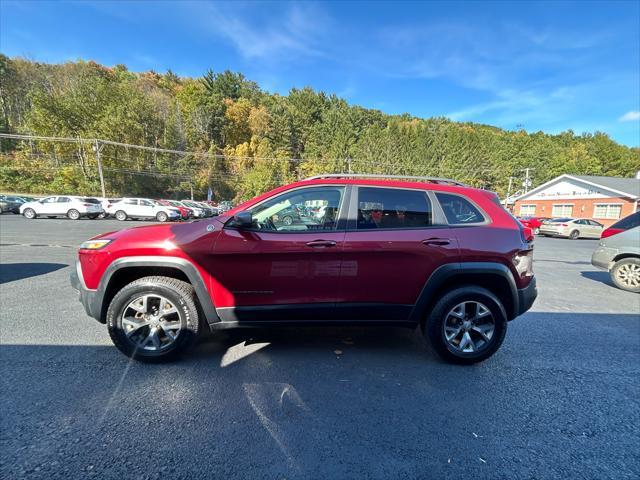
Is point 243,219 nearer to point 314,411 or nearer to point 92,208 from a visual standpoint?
point 314,411

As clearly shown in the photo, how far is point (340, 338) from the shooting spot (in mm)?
3615

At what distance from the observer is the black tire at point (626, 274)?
624 cm

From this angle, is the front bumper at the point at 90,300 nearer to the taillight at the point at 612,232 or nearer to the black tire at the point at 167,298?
the black tire at the point at 167,298

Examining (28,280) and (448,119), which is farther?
(448,119)

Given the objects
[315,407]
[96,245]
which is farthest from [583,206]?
[96,245]

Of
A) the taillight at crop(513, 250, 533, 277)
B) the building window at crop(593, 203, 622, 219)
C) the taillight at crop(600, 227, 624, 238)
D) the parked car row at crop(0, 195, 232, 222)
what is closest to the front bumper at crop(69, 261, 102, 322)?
the taillight at crop(513, 250, 533, 277)

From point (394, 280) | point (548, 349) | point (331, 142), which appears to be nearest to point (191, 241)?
point (394, 280)

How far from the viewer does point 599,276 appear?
7.77 meters

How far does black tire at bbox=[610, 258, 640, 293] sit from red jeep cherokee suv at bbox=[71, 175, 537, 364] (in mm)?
5403

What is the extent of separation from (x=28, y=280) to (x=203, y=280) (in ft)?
17.1

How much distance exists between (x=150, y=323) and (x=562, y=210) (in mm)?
39678

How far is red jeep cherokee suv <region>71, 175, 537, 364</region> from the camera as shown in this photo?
284cm

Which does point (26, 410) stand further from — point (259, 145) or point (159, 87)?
point (159, 87)

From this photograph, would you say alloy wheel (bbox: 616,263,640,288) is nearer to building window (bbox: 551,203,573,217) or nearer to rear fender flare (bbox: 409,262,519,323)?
rear fender flare (bbox: 409,262,519,323)
